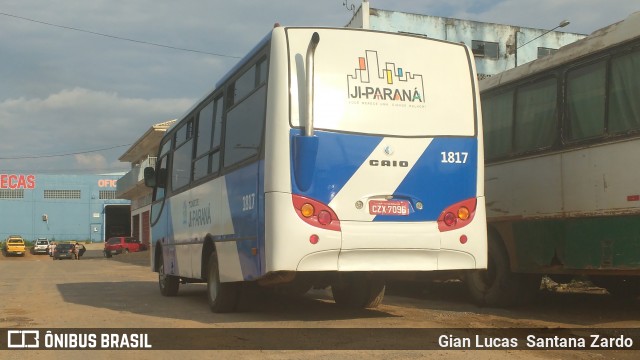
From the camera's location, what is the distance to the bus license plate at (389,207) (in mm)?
7594

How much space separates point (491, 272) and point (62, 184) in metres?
81.0

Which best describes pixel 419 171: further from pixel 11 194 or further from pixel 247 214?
pixel 11 194

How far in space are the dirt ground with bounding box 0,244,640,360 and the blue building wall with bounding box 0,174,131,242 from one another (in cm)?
7334

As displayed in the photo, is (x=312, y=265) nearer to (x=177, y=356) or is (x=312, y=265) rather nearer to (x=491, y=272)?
(x=177, y=356)

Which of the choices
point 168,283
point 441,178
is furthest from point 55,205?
point 441,178

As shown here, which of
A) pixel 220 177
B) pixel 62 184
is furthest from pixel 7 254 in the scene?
pixel 220 177

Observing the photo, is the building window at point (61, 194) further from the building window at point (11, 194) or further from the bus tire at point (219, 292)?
the bus tire at point (219, 292)

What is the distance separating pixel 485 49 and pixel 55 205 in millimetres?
58291

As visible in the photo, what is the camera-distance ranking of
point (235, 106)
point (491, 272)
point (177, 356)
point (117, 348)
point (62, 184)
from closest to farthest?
point (177, 356) < point (117, 348) < point (235, 106) < point (491, 272) < point (62, 184)

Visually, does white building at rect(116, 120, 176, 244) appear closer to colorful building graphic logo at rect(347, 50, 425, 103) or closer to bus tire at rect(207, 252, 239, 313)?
bus tire at rect(207, 252, 239, 313)

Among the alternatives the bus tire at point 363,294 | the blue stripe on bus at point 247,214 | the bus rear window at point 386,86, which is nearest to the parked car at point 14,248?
the bus tire at point 363,294

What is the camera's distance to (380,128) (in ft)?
25.4

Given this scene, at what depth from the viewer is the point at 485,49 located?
4438 centimetres

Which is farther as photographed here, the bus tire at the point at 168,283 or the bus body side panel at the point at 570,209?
the bus tire at the point at 168,283
